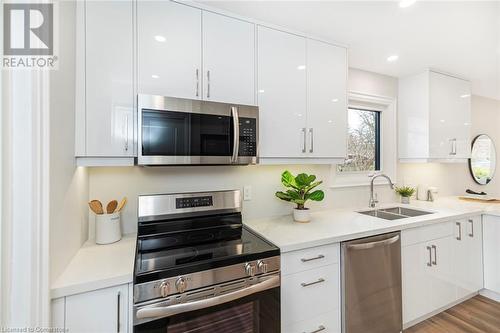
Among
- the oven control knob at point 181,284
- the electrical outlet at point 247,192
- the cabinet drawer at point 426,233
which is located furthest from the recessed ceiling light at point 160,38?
the cabinet drawer at point 426,233

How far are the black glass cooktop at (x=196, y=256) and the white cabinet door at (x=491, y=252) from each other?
2.49 meters

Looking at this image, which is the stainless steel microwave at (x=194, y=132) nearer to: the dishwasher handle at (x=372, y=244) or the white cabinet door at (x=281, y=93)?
the white cabinet door at (x=281, y=93)

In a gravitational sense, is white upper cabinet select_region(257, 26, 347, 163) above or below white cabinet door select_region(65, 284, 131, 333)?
above

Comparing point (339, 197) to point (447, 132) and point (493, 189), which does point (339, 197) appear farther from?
point (493, 189)

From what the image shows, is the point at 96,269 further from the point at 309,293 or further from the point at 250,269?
the point at 309,293

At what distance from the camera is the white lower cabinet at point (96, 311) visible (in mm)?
889

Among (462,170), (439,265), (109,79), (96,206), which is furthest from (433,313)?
(109,79)

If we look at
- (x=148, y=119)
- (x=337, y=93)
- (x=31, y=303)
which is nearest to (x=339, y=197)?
(x=337, y=93)

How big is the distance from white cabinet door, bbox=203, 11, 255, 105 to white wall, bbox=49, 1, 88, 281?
0.68 meters

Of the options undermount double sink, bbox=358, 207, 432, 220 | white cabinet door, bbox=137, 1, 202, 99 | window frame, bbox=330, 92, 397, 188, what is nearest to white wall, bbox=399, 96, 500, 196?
window frame, bbox=330, 92, 397, 188

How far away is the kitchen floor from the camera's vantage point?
1882 mm

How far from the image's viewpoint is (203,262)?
106cm

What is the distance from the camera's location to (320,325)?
1409 millimetres

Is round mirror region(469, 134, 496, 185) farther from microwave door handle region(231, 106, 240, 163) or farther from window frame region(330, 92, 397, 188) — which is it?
microwave door handle region(231, 106, 240, 163)
